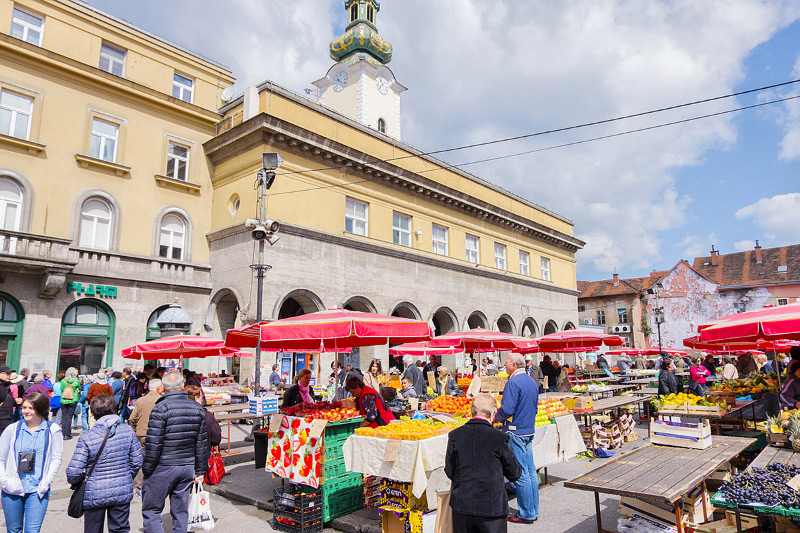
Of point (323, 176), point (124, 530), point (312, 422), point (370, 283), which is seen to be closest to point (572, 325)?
point (370, 283)

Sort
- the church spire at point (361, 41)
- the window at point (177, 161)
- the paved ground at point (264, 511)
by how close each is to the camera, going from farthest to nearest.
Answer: the church spire at point (361, 41) < the window at point (177, 161) < the paved ground at point (264, 511)

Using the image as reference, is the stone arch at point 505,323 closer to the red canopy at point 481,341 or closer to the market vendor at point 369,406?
the red canopy at point 481,341

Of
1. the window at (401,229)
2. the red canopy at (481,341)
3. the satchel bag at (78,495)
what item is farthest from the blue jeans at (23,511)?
the window at (401,229)

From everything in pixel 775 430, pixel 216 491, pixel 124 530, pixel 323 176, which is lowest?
pixel 216 491

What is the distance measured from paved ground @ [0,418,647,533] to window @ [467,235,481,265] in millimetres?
21063

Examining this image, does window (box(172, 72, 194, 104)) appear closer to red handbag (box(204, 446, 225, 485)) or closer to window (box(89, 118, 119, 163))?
window (box(89, 118, 119, 163))

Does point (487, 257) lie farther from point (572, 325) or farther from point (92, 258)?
point (92, 258)

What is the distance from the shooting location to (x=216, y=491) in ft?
26.9

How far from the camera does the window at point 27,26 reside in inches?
703

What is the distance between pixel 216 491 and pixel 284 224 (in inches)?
488

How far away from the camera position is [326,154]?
21484 millimetres

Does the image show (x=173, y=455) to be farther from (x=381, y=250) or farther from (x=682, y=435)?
(x=381, y=250)

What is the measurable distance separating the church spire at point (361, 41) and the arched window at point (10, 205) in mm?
26863

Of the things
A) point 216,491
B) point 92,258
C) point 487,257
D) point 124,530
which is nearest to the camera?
point 124,530
